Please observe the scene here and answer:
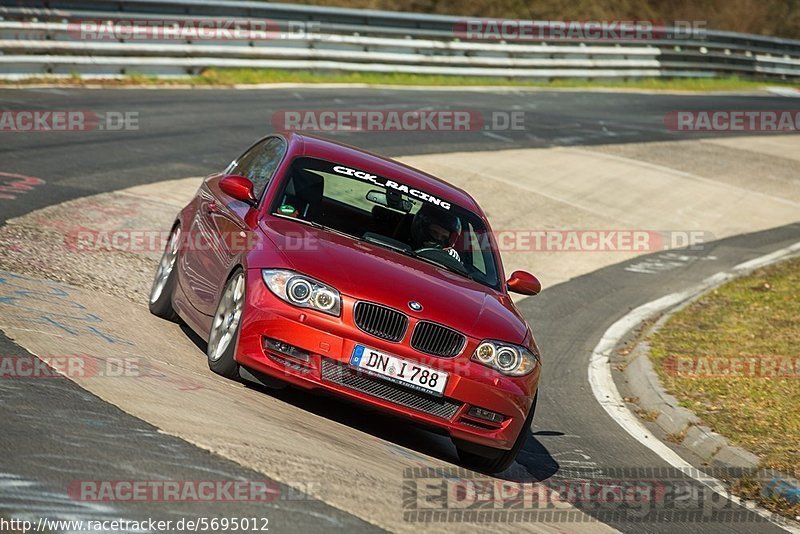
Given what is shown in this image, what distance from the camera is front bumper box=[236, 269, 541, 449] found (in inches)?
271

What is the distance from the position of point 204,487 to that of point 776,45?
119 ft

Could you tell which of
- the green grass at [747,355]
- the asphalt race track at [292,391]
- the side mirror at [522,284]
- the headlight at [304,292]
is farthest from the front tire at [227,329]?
the green grass at [747,355]

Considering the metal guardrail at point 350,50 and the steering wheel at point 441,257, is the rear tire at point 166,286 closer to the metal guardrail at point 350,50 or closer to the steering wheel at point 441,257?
the steering wheel at point 441,257

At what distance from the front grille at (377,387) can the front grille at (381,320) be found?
0.26m

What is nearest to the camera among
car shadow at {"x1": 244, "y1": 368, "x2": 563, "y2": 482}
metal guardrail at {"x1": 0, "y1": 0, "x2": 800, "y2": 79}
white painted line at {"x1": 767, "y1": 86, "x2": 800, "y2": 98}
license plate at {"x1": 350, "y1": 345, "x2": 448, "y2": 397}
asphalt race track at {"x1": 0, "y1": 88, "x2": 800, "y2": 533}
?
asphalt race track at {"x1": 0, "y1": 88, "x2": 800, "y2": 533}

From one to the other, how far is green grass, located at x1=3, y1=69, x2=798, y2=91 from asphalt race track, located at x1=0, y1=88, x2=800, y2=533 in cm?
86

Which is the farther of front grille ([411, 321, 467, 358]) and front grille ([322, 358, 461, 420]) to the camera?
front grille ([411, 321, 467, 358])

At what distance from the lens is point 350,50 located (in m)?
27.6

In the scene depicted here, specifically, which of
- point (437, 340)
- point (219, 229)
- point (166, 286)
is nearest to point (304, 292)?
point (437, 340)

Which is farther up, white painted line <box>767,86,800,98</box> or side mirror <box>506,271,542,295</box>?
side mirror <box>506,271,542,295</box>

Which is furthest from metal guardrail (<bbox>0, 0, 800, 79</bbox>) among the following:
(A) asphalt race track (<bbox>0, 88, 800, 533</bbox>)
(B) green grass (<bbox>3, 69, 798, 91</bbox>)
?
(A) asphalt race track (<bbox>0, 88, 800, 533</bbox>)

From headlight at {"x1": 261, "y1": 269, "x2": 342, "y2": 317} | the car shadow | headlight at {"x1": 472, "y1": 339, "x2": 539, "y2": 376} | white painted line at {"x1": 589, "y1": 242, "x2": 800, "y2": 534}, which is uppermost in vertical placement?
headlight at {"x1": 261, "y1": 269, "x2": 342, "y2": 317}

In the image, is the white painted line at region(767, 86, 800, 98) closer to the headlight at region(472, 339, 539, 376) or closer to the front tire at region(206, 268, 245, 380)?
the headlight at region(472, 339, 539, 376)

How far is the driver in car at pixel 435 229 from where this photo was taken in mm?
8406
